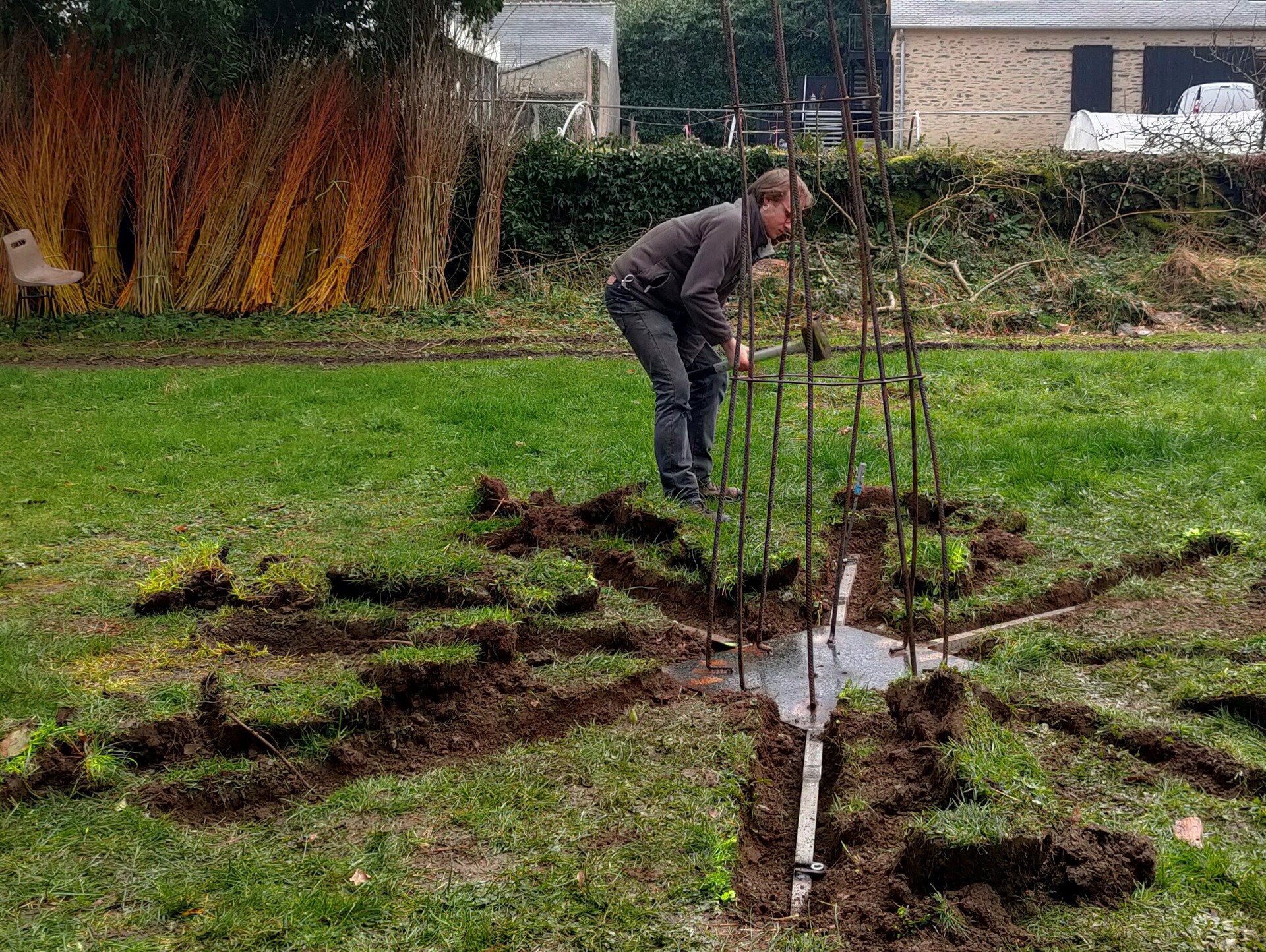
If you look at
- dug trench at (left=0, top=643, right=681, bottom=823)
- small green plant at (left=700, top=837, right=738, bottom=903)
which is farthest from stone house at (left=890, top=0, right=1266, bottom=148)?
small green plant at (left=700, top=837, right=738, bottom=903)

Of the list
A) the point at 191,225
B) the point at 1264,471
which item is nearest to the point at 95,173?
the point at 191,225

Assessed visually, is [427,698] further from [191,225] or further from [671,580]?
[191,225]

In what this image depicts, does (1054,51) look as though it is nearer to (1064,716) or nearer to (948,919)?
(1064,716)

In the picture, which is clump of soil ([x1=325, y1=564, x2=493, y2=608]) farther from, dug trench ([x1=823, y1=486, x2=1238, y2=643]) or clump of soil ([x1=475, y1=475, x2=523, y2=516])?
dug trench ([x1=823, y1=486, x2=1238, y2=643])

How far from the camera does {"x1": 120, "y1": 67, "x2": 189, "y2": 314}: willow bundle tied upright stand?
12102 mm

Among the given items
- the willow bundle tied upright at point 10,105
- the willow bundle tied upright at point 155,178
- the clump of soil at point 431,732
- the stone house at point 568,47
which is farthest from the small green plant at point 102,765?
the stone house at point 568,47

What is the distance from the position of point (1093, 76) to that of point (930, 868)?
32.4 meters

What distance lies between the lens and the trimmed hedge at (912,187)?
15.2 meters

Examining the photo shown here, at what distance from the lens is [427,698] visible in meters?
3.87

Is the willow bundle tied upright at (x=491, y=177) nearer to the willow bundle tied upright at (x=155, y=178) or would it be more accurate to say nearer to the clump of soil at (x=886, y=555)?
the willow bundle tied upright at (x=155, y=178)

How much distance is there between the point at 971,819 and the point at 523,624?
2.15 m

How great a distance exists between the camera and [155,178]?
1244 centimetres

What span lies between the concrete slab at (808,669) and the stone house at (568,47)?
21.8 meters

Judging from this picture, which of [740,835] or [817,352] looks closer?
[740,835]
